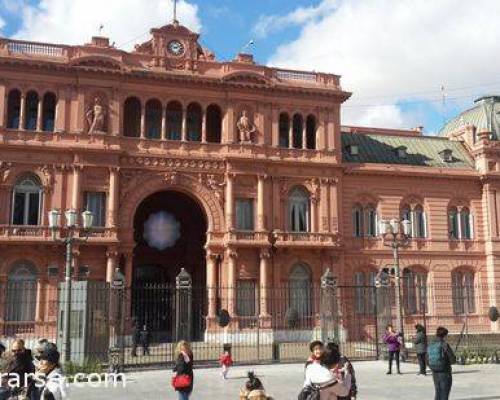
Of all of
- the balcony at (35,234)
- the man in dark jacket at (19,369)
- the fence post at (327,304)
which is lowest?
the man in dark jacket at (19,369)

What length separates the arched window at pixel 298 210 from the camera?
132 feet

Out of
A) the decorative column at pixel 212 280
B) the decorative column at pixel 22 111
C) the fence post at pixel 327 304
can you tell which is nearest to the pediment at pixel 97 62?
the decorative column at pixel 22 111

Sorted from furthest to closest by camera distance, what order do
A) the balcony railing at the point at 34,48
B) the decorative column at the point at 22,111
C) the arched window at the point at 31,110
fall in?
1. the arched window at the point at 31,110
2. the balcony railing at the point at 34,48
3. the decorative column at the point at 22,111

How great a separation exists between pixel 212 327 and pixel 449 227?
1838cm

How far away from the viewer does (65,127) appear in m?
36.8

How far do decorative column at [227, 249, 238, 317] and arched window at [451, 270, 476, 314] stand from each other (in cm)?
1517

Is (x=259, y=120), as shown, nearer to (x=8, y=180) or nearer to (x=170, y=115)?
(x=170, y=115)

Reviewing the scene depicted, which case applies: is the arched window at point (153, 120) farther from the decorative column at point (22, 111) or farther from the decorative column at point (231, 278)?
the decorative column at point (231, 278)

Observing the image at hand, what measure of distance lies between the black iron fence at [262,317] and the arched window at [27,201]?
3600 mm

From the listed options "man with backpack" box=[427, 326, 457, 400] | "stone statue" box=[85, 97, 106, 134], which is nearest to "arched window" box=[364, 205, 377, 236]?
"stone statue" box=[85, 97, 106, 134]

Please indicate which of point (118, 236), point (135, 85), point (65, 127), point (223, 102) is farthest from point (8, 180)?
point (223, 102)

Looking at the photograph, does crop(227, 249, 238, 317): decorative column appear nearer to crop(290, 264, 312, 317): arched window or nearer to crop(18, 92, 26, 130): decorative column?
Answer: crop(290, 264, 312, 317): arched window

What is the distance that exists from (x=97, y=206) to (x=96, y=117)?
5214 millimetres

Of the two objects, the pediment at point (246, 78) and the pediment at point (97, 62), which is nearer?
the pediment at point (97, 62)
